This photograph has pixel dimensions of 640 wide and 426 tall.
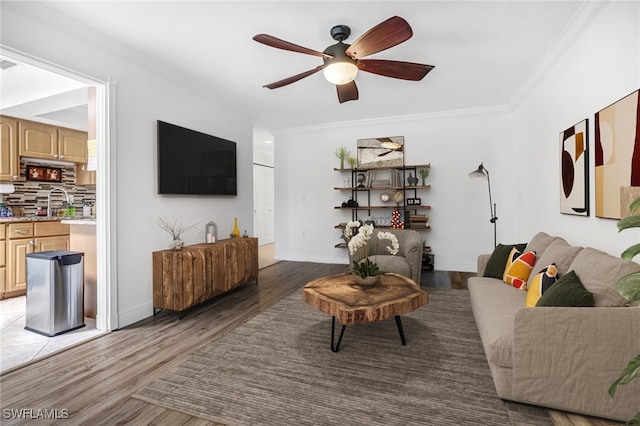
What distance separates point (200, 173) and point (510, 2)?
3.51 metres

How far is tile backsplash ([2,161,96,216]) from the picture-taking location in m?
4.55

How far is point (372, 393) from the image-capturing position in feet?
6.44

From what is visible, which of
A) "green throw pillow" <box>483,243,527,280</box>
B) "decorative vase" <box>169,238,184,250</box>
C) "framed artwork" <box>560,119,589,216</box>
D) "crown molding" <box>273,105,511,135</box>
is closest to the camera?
"framed artwork" <box>560,119,589,216</box>

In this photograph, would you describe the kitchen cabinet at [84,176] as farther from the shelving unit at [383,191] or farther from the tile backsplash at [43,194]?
the shelving unit at [383,191]

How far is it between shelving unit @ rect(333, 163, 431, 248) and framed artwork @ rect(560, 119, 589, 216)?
2261mm

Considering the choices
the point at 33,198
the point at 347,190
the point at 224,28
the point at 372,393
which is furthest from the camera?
the point at 347,190

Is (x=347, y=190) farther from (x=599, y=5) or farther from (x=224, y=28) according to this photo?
(x=599, y=5)

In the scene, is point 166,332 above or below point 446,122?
below

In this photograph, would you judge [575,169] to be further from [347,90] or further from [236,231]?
[236,231]

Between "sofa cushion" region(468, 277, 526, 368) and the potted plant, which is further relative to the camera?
"sofa cushion" region(468, 277, 526, 368)

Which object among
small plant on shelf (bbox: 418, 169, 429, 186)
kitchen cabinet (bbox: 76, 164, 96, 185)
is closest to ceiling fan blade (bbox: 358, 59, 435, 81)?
small plant on shelf (bbox: 418, 169, 429, 186)

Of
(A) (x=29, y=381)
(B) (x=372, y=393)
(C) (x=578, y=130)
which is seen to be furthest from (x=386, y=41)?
(A) (x=29, y=381)

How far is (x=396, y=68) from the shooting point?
8.89 feet

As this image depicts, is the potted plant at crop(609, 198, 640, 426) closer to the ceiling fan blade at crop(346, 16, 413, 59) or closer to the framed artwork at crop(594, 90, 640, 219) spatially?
the framed artwork at crop(594, 90, 640, 219)
